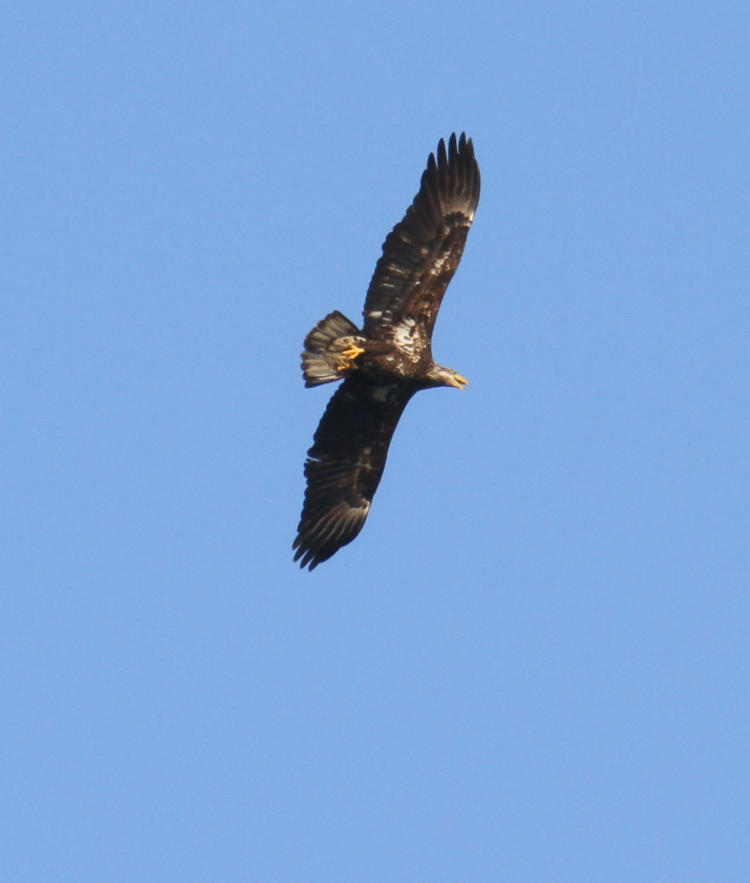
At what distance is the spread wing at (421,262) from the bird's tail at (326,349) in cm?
36

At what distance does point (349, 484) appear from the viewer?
1198 cm

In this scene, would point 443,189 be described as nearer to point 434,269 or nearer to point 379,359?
point 434,269

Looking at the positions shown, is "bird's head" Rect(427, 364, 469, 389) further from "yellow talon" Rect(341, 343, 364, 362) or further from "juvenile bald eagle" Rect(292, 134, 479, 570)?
"yellow talon" Rect(341, 343, 364, 362)

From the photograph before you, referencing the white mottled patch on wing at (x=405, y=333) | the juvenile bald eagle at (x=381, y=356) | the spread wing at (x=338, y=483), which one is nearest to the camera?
the juvenile bald eagle at (x=381, y=356)

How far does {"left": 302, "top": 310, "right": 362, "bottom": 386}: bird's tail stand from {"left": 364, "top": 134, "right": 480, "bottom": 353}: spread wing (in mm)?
363

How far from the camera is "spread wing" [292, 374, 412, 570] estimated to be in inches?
465

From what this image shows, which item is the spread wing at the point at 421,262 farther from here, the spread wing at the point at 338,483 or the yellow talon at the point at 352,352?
the spread wing at the point at 338,483

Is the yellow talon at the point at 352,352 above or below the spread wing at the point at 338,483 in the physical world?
above

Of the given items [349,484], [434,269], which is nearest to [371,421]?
[349,484]

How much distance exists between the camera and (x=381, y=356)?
11.3 meters

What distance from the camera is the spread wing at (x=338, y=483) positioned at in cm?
1181

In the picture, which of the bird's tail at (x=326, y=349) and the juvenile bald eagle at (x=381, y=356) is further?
the juvenile bald eagle at (x=381, y=356)

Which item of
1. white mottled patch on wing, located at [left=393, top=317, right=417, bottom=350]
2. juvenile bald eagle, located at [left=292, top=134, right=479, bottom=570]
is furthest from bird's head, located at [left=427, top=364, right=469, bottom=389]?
white mottled patch on wing, located at [left=393, top=317, right=417, bottom=350]

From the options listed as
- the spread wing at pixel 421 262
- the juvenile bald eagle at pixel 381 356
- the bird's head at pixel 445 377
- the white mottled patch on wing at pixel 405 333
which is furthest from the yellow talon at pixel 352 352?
the bird's head at pixel 445 377
